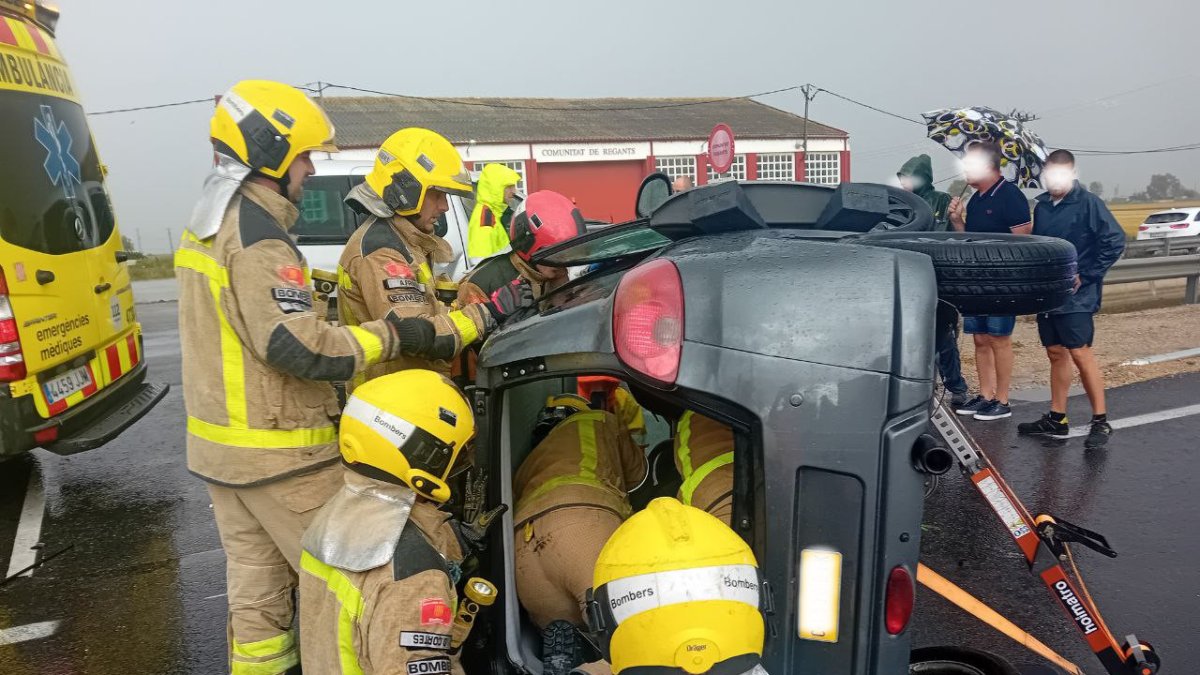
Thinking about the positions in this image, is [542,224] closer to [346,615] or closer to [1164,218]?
[346,615]

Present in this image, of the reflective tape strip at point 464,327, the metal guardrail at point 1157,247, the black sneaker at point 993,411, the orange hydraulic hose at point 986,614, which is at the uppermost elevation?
the reflective tape strip at point 464,327

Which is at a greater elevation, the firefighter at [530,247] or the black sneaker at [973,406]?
the firefighter at [530,247]

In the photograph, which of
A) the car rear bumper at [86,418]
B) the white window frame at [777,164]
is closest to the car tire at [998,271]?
the car rear bumper at [86,418]

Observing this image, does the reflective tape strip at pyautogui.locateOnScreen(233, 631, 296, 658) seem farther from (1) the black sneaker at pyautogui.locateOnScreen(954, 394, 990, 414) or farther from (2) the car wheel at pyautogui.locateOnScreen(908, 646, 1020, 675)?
(1) the black sneaker at pyautogui.locateOnScreen(954, 394, 990, 414)

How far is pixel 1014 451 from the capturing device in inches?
209

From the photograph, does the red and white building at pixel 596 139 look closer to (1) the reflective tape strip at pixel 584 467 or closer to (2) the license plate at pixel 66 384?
(2) the license plate at pixel 66 384

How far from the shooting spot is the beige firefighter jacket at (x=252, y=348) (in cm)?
249

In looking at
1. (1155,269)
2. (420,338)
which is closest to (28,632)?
(420,338)

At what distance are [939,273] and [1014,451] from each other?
14.1ft

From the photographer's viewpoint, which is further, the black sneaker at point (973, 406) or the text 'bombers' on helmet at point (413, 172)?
the black sneaker at point (973, 406)

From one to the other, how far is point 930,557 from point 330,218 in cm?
611

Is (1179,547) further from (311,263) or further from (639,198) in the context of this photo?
(311,263)

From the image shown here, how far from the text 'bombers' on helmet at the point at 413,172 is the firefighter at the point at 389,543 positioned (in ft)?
4.96

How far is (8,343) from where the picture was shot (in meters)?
4.16
